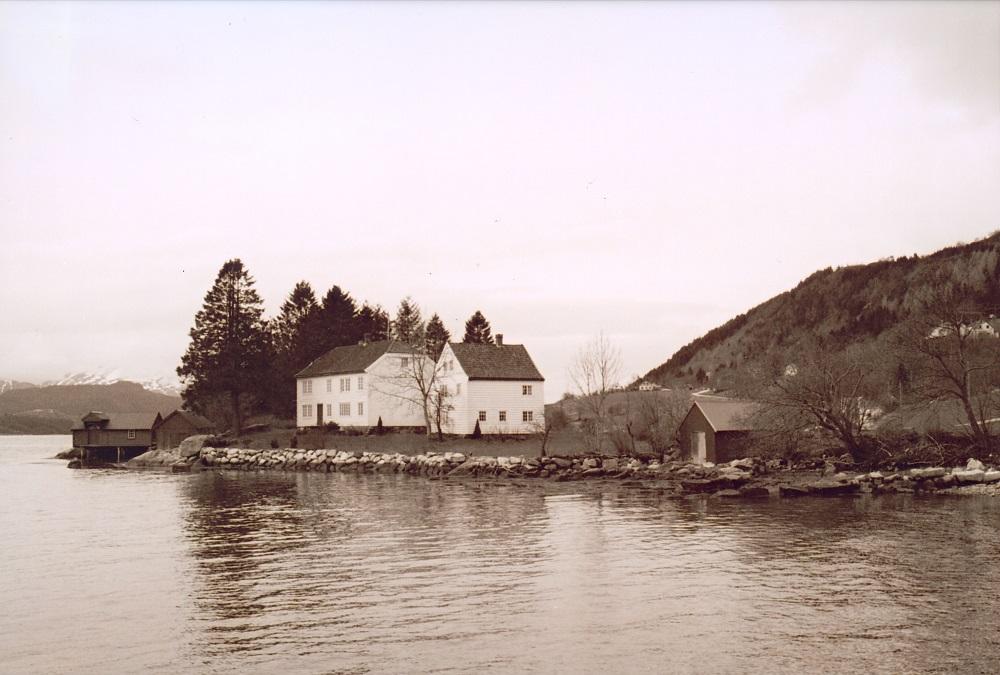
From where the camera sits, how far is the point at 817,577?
19.3 m

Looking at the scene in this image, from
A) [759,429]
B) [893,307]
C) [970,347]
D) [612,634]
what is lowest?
[612,634]

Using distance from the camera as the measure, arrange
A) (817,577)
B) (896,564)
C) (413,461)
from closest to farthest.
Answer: (817,577), (896,564), (413,461)

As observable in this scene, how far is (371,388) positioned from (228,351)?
18458 mm

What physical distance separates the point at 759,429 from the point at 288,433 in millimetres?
49942

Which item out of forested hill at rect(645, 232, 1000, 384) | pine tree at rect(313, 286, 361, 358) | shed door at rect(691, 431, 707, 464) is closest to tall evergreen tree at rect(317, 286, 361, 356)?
pine tree at rect(313, 286, 361, 358)

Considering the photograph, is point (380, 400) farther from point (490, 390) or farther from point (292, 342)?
point (292, 342)

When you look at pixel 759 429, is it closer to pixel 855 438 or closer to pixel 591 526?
pixel 855 438

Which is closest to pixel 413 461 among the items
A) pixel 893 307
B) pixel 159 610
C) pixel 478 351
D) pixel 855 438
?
pixel 478 351

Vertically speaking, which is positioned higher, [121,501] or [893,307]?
[893,307]

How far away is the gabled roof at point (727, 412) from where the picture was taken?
44.8 metres

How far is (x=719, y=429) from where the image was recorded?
44.8 metres

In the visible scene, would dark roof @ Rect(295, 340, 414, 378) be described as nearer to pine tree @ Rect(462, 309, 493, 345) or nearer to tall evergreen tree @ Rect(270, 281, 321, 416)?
tall evergreen tree @ Rect(270, 281, 321, 416)

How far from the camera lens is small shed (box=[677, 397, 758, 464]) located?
44.8m

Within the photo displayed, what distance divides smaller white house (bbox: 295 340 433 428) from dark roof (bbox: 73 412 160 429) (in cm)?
2168
